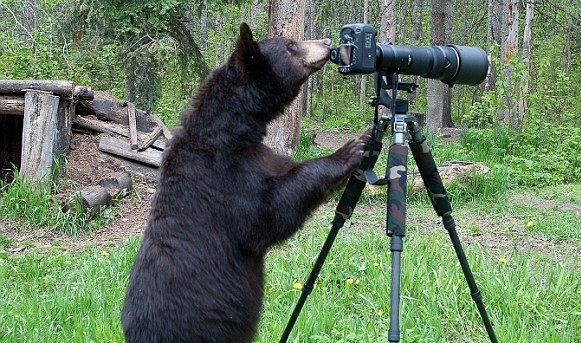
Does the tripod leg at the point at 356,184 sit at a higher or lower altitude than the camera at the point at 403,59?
lower

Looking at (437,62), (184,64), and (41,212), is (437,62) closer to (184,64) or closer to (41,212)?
(41,212)

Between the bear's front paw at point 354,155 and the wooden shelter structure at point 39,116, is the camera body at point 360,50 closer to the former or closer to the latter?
the bear's front paw at point 354,155

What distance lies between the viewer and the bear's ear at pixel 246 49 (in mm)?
2961

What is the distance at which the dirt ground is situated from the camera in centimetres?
566

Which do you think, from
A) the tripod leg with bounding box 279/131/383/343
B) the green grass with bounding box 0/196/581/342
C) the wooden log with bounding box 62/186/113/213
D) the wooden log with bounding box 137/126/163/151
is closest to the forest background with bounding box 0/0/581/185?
the wooden log with bounding box 137/126/163/151

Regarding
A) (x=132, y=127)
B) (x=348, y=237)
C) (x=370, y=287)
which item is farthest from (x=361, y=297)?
(x=132, y=127)

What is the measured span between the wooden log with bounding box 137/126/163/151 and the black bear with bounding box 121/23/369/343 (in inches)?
215

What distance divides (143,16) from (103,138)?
2.50 m

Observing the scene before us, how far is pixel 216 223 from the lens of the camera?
2752mm

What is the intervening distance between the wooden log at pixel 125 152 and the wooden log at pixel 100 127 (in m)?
0.25

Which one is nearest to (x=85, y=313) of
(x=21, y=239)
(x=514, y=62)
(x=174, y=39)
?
(x=21, y=239)

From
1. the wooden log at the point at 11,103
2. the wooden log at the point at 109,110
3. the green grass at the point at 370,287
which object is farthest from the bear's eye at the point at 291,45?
the wooden log at the point at 109,110

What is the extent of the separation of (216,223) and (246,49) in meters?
0.89

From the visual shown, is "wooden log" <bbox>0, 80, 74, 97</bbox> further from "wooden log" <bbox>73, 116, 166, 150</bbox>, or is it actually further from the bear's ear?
the bear's ear
